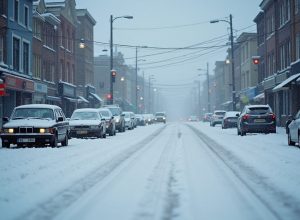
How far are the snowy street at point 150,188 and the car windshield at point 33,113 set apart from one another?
5379 mm

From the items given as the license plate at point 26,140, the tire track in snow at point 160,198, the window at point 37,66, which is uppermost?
the window at point 37,66

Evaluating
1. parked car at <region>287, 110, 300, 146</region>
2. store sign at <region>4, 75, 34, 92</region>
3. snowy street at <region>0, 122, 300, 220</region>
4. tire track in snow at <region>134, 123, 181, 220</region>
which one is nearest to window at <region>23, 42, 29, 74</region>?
store sign at <region>4, 75, 34, 92</region>

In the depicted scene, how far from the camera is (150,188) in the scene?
27.3 feet

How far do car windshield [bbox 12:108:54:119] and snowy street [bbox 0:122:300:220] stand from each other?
538 cm

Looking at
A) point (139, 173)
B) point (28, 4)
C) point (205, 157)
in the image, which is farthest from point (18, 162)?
point (28, 4)

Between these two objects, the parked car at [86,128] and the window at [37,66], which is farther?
the window at [37,66]

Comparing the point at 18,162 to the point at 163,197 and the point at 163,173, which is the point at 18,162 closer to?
the point at 163,173

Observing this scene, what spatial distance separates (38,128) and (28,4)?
74.8 ft

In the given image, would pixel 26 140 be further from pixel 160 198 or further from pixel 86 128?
pixel 160 198

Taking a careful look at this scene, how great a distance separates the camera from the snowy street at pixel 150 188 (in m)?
6.45

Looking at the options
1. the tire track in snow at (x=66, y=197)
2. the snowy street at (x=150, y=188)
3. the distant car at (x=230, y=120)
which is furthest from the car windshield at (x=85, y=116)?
the distant car at (x=230, y=120)

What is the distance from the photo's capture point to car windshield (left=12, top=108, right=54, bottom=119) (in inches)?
736

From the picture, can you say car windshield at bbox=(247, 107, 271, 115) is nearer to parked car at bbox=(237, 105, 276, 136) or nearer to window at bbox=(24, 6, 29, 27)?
parked car at bbox=(237, 105, 276, 136)

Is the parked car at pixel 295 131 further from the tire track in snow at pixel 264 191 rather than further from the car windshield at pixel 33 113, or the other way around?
the car windshield at pixel 33 113
